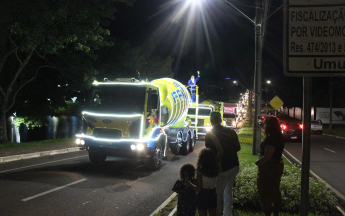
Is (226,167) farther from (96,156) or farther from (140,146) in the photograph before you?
(96,156)

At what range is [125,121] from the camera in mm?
10961

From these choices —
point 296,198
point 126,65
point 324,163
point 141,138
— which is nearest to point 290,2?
point 296,198

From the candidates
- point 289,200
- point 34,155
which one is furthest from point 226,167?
point 34,155

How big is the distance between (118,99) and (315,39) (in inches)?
352

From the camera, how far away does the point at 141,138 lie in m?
10.9

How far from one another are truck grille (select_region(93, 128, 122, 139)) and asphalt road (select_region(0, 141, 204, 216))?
1.19 meters

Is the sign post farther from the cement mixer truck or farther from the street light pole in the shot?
the street light pole

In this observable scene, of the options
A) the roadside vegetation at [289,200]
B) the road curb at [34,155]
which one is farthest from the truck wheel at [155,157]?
the road curb at [34,155]

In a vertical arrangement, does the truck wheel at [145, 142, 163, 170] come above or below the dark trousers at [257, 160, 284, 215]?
below

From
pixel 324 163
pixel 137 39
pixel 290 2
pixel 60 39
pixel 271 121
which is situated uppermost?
pixel 137 39

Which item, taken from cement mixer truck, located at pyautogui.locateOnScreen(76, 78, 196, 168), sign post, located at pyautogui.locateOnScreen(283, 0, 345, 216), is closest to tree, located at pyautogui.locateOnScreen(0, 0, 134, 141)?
cement mixer truck, located at pyautogui.locateOnScreen(76, 78, 196, 168)

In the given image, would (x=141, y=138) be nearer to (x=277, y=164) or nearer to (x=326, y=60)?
(x=277, y=164)

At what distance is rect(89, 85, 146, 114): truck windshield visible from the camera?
11.2m

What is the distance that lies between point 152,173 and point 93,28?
846 cm
